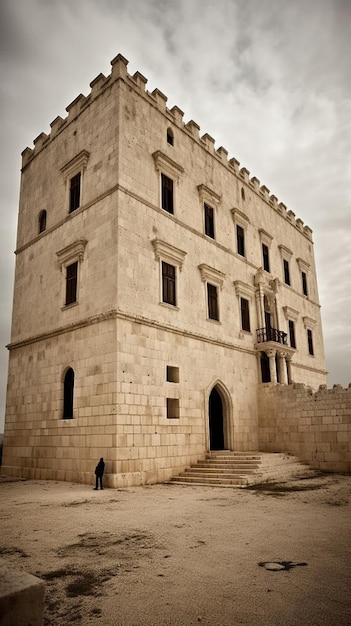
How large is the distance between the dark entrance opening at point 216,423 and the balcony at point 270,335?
4.03 meters

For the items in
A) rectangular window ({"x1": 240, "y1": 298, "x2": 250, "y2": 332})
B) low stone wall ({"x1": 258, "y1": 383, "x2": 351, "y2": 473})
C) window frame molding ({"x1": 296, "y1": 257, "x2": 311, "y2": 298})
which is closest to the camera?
low stone wall ({"x1": 258, "y1": 383, "x2": 351, "y2": 473})

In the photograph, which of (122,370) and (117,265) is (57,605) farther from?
(117,265)

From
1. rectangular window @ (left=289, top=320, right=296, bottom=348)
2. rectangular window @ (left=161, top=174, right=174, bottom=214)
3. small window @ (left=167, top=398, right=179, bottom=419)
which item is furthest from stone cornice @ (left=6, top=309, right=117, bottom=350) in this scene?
rectangular window @ (left=289, top=320, right=296, bottom=348)

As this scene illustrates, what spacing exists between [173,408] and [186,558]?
399 inches

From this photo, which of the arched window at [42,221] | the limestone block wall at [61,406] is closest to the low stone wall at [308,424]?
the limestone block wall at [61,406]

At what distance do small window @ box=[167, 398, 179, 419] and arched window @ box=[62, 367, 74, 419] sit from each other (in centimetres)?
359

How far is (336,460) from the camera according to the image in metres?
16.5

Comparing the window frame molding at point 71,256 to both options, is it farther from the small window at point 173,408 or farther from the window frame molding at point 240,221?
the window frame molding at point 240,221

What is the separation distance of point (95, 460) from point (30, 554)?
789cm

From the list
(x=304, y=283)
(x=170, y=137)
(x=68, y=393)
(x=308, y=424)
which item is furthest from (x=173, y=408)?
(x=304, y=283)

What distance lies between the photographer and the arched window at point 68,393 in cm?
1530

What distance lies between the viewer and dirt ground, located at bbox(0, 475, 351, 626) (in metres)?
3.66

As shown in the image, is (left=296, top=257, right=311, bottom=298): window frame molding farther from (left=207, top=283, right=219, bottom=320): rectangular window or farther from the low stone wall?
(left=207, top=283, right=219, bottom=320): rectangular window

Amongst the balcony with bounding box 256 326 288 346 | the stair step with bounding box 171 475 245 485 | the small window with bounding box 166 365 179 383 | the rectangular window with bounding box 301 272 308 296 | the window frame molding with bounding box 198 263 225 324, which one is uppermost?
the rectangular window with bounding box 301 272 308 296
